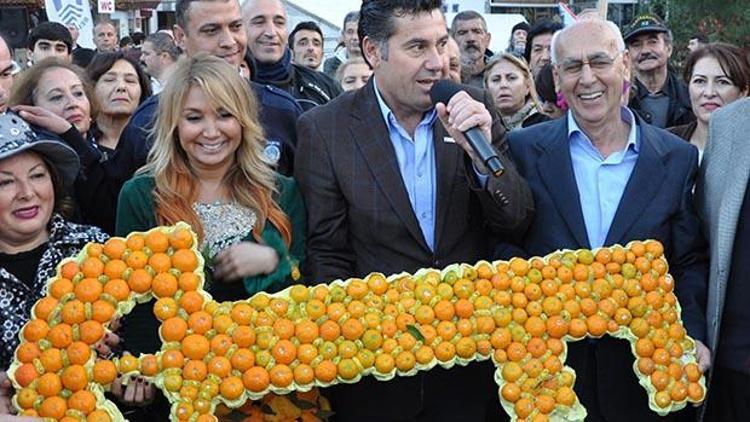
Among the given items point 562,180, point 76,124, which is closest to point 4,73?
point 76,124

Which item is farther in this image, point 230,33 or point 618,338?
point 230,33

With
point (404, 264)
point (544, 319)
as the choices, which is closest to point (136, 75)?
point (404, 264)

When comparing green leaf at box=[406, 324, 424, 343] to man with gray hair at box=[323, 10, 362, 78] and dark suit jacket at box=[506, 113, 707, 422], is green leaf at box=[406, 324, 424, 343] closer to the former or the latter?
dark suit jacket at box=[506, 113, 707, 422]

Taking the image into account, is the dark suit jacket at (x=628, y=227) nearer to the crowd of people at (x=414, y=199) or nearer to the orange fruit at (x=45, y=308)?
the crowd of people at (x=414, y=199)

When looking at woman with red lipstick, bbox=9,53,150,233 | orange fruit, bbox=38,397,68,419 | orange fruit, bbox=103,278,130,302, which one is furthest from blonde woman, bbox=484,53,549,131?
orange fruit, bbox=38,397,68,419

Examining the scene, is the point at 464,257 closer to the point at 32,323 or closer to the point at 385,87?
the point at 385,87

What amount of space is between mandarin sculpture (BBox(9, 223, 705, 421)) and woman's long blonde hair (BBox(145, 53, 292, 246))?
15.4 inches

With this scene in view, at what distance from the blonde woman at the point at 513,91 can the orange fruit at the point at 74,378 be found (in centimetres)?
437

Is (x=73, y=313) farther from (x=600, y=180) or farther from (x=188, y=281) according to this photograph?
(x=600, y=180)

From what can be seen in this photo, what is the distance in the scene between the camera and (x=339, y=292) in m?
3.16

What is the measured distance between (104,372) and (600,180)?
191 cm

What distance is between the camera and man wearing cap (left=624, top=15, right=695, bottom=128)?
24.2ft

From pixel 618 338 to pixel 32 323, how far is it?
2.01m

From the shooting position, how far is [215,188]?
11.9 feet
